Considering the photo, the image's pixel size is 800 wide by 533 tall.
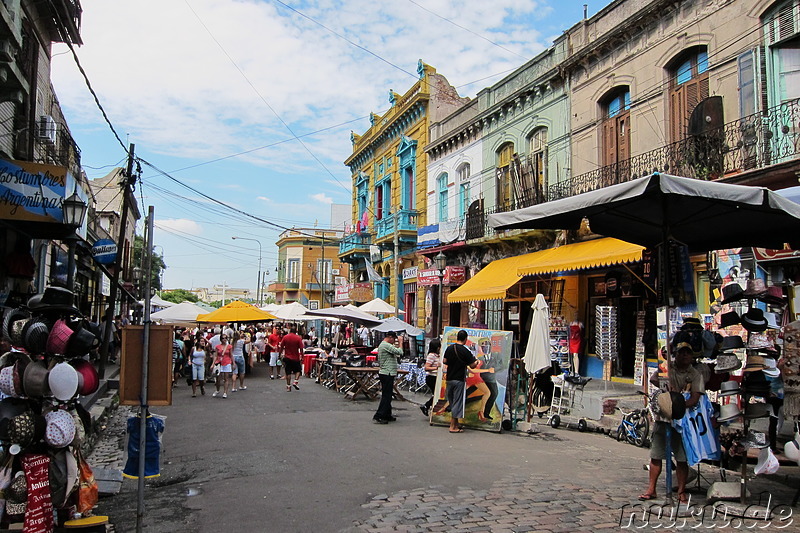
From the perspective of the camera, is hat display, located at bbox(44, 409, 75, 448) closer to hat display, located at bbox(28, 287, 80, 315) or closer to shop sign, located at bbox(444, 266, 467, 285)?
hat display, located at bbox(28, 287, 80, 315)

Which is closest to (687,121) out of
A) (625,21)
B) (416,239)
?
(625,21)

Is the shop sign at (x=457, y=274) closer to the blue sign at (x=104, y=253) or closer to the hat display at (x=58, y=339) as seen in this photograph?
the blue sign at (x=104, y=253)

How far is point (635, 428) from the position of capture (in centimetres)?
975

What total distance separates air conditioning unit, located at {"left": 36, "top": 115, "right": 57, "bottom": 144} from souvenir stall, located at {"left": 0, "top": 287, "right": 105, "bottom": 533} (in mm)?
9277

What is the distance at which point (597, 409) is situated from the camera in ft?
37.0

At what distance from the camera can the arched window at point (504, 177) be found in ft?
66.9

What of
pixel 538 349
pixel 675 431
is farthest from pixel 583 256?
pixel 675 431

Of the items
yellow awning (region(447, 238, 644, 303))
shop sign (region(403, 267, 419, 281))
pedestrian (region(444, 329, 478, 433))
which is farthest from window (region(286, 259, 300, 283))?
pedestrian (region(444, 329, 478, 433))

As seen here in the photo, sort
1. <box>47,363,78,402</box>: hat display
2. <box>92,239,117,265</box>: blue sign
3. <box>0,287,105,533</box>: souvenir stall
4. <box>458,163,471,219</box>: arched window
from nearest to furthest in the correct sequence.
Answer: <box>0,287,105,533</box>: souvenir stall < <box>47,363,78,402</box>: hat display < <box>92,239,117,265</box>: blue sign < <box>458,163,471,219</box>: arched window

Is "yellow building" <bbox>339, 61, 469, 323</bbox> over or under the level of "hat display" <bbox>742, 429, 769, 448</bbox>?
over

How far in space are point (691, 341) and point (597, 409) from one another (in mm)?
5547

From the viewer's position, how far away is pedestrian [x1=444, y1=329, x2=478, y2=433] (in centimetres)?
1030

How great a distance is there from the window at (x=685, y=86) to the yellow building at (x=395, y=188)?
1206cm

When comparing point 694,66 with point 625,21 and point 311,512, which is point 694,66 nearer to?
point 625,21
